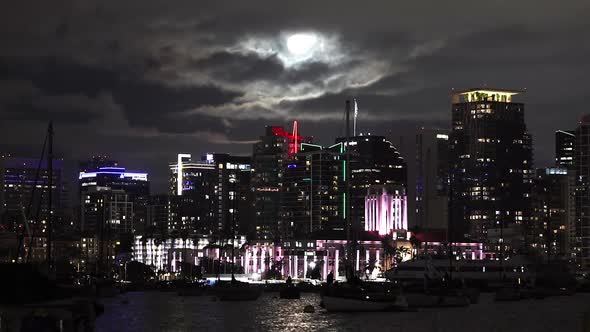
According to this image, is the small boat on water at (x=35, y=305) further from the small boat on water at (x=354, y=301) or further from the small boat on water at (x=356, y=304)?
the small boat on water at (x=356, y=304)

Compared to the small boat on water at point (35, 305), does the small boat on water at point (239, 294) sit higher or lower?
lower

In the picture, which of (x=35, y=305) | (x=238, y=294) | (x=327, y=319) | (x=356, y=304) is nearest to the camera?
(x=35, y=305)

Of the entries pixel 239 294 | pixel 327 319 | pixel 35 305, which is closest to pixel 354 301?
pixel 327 319

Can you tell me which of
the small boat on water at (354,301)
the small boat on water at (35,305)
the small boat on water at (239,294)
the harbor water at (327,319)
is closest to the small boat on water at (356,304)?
the small boat on water at (354,301)

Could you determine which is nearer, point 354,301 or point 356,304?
point 354,301

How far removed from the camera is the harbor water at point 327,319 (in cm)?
12275

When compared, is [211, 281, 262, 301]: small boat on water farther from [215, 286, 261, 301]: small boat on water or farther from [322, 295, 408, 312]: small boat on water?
[322, 295, 408, 312]: small boat on water

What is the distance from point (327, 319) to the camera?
132125mm

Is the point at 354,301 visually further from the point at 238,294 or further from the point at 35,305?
the point at 35,305

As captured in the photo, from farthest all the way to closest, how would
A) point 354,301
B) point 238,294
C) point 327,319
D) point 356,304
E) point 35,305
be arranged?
1. point 238,294
2. point 356,304
3. point 354,301
4. point 327,319
5. point 35,305

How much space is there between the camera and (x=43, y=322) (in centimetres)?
6138

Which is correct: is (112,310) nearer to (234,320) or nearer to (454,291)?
(234,320)

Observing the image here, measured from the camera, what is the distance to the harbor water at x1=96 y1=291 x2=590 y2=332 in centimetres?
12275

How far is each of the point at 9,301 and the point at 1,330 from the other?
4.37 meters
